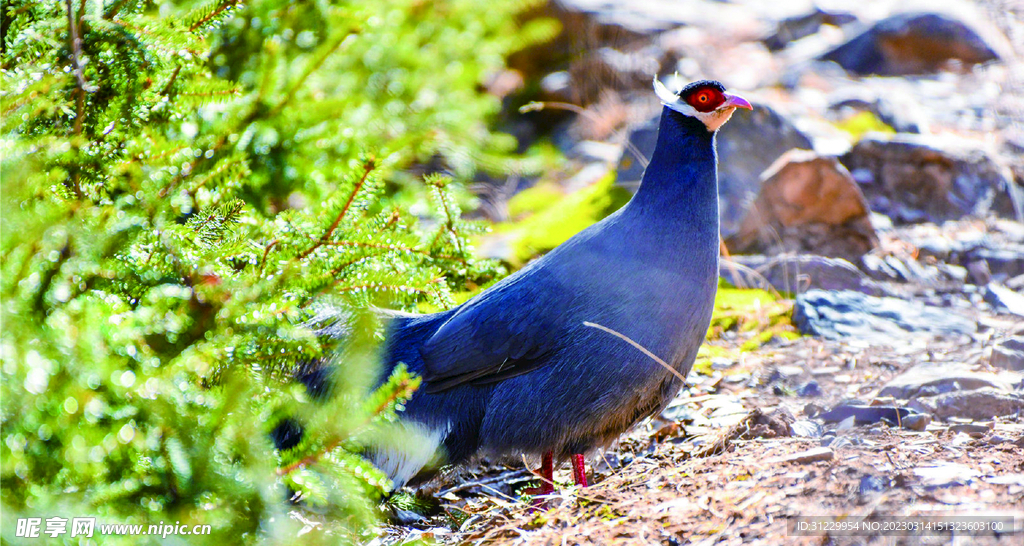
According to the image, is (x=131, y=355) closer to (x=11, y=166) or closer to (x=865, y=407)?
(x=11, y=166)

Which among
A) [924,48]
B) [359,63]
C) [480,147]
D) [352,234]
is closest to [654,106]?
[924,48]

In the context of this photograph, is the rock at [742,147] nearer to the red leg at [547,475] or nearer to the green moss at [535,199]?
the green moss at [535,199]

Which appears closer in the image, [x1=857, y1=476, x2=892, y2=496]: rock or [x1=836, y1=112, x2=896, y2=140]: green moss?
[x1=857, y1=476, x2=892, y2=496]: rock

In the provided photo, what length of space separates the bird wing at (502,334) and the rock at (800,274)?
2.06 m

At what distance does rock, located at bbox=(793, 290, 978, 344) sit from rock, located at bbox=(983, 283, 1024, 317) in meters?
0.28

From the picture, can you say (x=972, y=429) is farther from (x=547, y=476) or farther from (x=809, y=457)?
(x=547, y=476)

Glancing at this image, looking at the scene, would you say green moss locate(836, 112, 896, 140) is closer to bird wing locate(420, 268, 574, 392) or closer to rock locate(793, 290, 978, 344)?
rock locate(793, 290, 978, 344)

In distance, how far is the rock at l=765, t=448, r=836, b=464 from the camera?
2518 mm

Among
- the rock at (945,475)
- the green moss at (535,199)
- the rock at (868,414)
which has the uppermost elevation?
the green moss at (535,199)

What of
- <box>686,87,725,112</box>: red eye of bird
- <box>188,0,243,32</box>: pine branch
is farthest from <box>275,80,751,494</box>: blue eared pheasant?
<box>188,0,243,32</box>: pine branch

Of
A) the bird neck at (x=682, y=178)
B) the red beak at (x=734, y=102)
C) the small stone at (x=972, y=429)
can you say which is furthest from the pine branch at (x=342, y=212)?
the small stone at (x=972, y=429)

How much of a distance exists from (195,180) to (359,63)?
2218 millimetres

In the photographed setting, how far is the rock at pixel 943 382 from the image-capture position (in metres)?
3.39

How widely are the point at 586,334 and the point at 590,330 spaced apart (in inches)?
0.9
